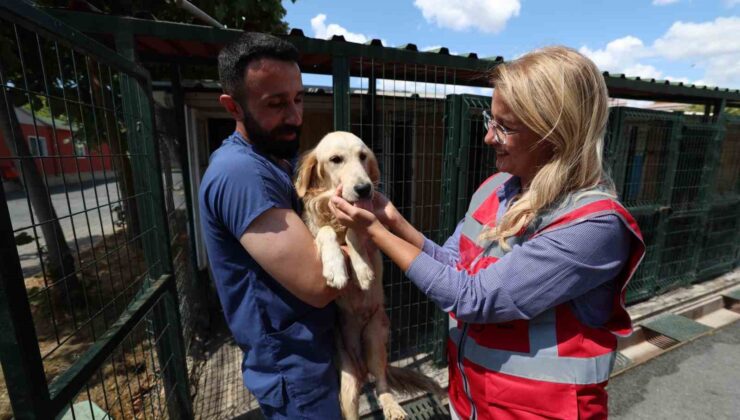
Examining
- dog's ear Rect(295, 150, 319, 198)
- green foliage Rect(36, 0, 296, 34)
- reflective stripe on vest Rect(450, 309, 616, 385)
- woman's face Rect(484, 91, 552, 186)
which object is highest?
green foliage Rect(36, 0, 296, 34)

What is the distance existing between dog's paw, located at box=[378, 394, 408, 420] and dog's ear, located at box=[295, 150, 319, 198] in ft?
4.67

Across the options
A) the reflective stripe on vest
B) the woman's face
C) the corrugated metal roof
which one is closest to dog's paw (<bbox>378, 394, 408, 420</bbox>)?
the reflective stripe on vest

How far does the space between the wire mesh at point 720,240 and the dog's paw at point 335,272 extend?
7178 millimetres

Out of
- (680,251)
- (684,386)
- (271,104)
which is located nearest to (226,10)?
(271,104)

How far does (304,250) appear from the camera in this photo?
1.41 meters

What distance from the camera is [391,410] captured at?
2236 millimetres

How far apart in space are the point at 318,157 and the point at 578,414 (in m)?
1.65

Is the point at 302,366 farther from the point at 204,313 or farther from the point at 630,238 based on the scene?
the point at 204,313

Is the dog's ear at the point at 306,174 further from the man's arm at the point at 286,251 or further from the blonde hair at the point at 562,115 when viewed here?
the blonde hair at the point at 562,115

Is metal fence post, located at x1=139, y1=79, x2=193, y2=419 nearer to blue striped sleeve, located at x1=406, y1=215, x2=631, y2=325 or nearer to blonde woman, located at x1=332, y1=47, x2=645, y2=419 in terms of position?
blonde woman, located at x1=332, y1=47, x2=645, y2=419

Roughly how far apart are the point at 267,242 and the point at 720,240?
27.4 feet

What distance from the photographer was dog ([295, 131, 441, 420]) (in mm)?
1841

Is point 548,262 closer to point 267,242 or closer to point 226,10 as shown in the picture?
point 267,242

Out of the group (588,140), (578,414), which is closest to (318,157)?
(588,140)
